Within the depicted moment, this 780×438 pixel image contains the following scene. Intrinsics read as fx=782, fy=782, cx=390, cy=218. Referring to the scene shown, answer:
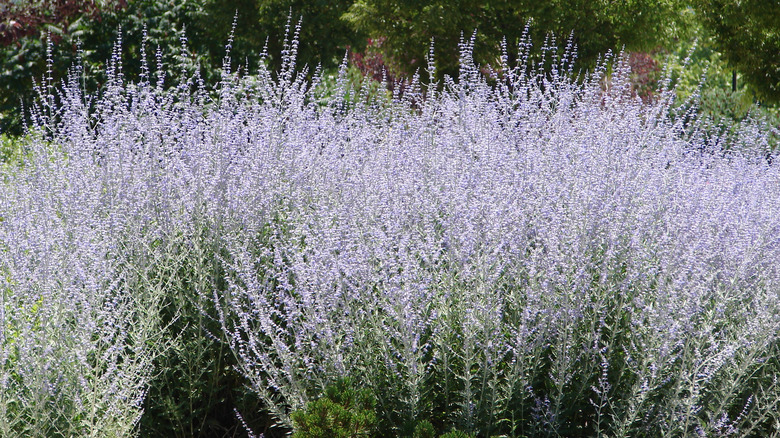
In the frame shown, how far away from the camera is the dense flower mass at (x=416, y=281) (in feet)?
8.87

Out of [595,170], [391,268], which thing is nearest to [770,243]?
[595,170]

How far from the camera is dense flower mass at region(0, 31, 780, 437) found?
106 inches

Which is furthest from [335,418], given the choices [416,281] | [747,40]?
[747,40]

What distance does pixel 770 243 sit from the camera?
3434 millimetres

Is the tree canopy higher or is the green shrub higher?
the tree canopy

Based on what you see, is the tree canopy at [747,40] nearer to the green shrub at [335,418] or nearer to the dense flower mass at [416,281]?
the dense flower mass at [416,281]

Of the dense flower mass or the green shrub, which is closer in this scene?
the green shrub

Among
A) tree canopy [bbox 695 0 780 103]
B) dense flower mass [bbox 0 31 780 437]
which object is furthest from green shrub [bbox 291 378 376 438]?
tree canopy [bbox 695 0 780 103]

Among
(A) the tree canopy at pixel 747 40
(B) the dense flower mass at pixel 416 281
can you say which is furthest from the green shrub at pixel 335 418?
(A) the tree canopy at pixel 747 40

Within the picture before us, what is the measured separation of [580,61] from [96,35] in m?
6.09

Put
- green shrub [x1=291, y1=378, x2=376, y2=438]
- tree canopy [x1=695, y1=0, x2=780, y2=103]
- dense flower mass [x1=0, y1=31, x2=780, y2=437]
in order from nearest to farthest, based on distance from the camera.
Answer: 1. green shrub [x1=291, y1=378, x2=376, y2=438]
2. dense flower mass [x1=0, y1=31, x2=780, y2=437]
3. tree canopy [x1=695, y1=0, x2=780, y2=103]

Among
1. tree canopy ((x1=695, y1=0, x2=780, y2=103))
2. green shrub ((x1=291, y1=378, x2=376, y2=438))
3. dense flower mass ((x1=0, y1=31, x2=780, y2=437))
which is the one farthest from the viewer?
tree canopy ((x1=695, y1=0, x2=780, y2=103))

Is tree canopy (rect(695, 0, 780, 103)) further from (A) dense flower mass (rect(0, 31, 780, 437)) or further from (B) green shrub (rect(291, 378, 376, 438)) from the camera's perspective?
(B) green shrub (rect(291, 378, 376, 438))

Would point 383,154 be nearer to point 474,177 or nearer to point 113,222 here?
point 474,177
